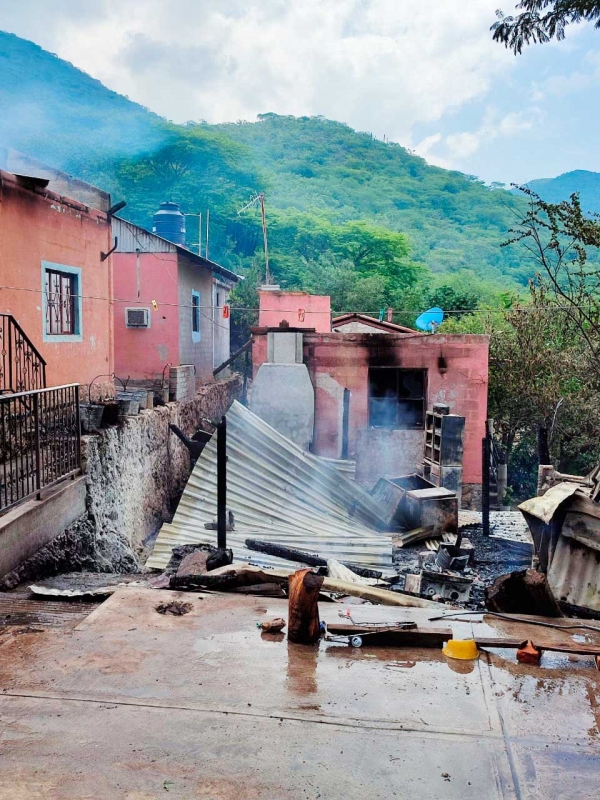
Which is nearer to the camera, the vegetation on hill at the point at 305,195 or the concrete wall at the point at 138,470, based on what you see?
the concrete wall at the point at 138,470

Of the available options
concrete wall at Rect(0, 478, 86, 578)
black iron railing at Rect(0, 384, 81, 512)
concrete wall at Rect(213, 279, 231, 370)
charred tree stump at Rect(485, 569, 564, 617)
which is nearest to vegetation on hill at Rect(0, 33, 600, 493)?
concrete wall at Rect(213, 279, 231, 370)

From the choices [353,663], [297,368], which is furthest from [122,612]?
[297,368]

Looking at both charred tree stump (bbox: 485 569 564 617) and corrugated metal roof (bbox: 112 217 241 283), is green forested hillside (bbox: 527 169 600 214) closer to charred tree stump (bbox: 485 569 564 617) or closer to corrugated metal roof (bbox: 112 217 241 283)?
corrugated metal roof (bbox: 112 217 241 283)

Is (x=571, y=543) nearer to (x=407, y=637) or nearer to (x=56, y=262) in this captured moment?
(x=407, y=637)

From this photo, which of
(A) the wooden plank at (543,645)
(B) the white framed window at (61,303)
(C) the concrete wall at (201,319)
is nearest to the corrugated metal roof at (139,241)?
(C) the concrete wall at (201,319)

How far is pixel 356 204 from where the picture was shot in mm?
55562

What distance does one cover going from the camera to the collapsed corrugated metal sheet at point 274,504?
9953mm

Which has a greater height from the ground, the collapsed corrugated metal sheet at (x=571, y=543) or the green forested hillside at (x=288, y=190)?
the green forested hillside at (x=288, y=190)

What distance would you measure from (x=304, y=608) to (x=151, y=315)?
1541cm

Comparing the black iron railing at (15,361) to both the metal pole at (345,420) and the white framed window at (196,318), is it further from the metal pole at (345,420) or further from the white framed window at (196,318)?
the white framed window at (196,318)

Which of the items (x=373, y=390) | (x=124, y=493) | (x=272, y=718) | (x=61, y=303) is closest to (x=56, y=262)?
(x=61, y=303)

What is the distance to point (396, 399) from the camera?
17516 millimetres

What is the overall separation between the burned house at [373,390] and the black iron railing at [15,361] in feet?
22.7

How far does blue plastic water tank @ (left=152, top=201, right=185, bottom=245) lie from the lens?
23.7m
